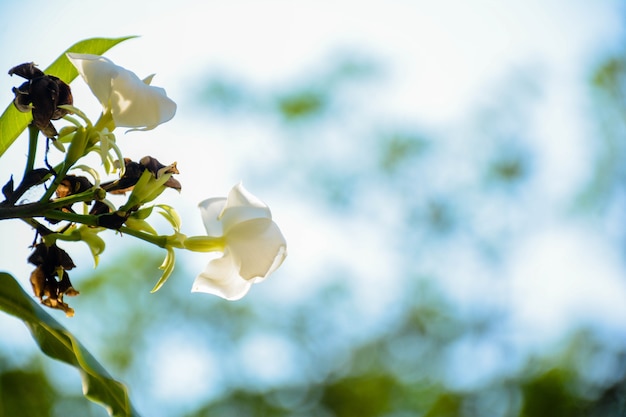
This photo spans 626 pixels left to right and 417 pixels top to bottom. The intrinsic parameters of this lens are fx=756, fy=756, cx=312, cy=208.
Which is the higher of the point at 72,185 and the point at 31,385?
the point at 31,385

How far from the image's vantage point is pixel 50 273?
0.62m

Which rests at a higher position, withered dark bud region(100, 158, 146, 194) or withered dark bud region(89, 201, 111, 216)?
withered dark bud region(100, 158, 146, 194)

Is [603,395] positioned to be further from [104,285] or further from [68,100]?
[68,100]

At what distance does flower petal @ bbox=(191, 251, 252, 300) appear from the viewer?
64cm

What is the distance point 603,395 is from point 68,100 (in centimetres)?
772

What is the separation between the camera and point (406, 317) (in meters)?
8.51

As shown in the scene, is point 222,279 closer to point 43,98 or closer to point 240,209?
point 240,209

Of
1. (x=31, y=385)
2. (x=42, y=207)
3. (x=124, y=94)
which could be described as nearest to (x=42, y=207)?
(x=42, y=207)

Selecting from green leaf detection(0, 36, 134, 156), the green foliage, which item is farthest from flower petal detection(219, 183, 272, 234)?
the green foliage

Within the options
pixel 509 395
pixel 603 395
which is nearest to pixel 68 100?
pixel 603 395

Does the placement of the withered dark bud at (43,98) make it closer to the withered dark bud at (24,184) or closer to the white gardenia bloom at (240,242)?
the withered dark bud at (24,184)

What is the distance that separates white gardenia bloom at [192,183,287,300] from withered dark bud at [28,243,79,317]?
0.36 ft

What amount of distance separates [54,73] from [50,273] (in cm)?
21

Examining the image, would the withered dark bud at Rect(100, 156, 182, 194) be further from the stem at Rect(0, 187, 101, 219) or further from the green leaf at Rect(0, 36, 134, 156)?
the green leaf at Rect(0, 36, 134, 156)
